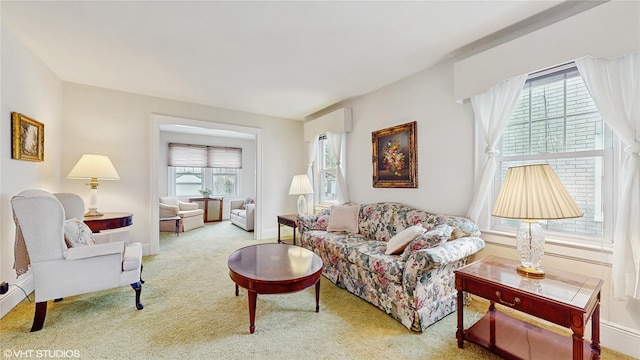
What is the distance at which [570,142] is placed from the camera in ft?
6.64

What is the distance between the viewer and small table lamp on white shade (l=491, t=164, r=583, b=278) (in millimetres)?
1512

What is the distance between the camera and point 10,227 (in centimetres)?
239

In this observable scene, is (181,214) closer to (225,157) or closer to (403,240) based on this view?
(225,157)

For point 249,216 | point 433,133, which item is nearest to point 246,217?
point 249,216

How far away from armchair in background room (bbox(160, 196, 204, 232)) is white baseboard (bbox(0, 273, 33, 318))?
9.95ft

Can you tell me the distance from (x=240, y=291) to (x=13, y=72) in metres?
2.89

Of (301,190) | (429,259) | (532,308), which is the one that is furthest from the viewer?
(301,190)

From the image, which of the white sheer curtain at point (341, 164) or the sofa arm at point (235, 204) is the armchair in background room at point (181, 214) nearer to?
the sofa arm at point (235, 204)

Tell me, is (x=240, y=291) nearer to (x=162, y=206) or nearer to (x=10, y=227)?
(x=10, y=227)

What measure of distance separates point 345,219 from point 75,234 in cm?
273

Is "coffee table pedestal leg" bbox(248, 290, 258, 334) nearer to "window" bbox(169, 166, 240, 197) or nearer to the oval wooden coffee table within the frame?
the oval wooden coffee table

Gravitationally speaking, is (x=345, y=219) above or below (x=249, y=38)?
below

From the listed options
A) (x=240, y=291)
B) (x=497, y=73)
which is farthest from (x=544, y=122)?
(x=240, y=291)

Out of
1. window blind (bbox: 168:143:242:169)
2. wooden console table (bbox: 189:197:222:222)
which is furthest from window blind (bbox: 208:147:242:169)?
wooden console table (bbox: 189:197:222:222)
